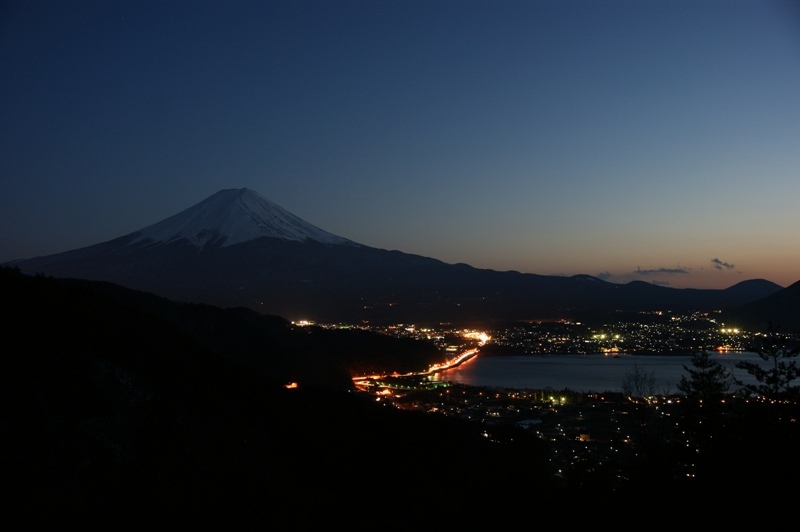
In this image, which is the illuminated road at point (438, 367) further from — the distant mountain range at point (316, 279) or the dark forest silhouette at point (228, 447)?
the dark forest silhouette at point (228, 447)

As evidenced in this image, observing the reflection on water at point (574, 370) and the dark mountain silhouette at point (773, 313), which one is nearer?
the reflection on water at point (574, 370)

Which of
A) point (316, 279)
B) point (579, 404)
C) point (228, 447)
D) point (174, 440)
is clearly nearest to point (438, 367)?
point (579, 404)

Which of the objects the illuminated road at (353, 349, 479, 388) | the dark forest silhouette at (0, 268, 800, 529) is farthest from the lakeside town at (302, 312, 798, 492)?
the dark forest silhouette at (0, 268, 800, 529)

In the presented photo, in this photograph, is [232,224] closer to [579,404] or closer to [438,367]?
[438,367]

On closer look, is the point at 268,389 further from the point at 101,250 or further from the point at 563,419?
the point at 101,250

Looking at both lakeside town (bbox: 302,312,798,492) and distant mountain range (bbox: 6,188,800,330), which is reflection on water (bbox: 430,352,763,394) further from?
distant mountain range (bbox: 6,188,800,330)

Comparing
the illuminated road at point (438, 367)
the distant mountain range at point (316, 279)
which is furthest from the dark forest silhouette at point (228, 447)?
the distant mountain range at point (316, 279)

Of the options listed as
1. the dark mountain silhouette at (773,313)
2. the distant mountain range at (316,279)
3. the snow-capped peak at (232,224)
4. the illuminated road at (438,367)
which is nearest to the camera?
the illuminated road at (438,367)
